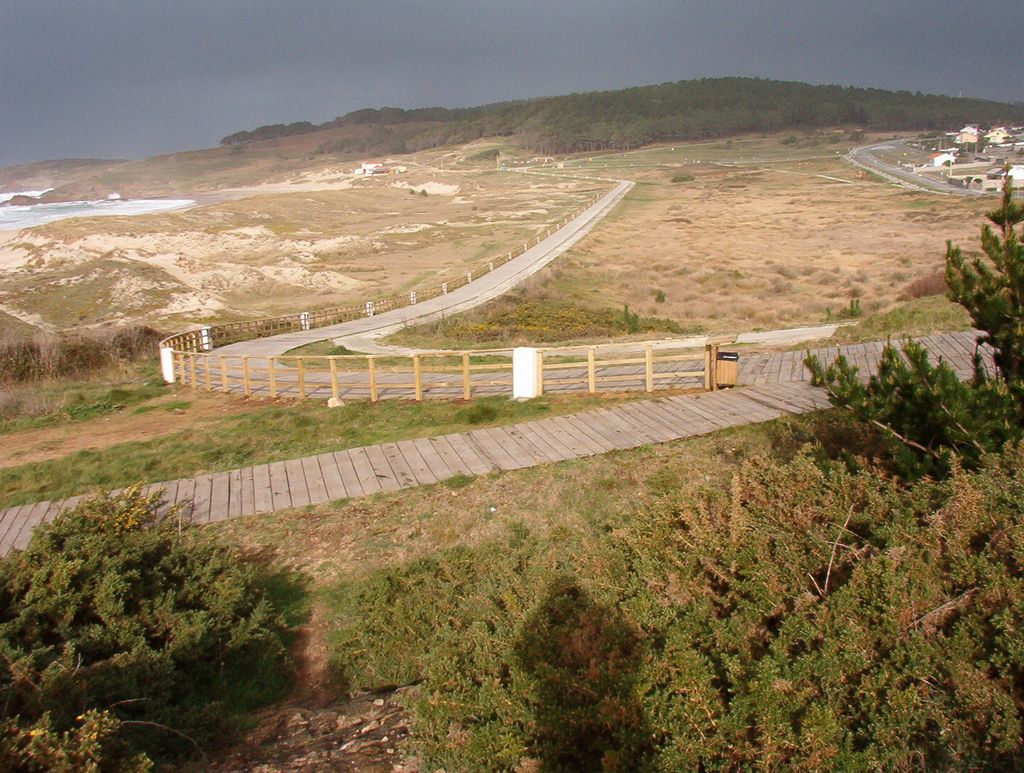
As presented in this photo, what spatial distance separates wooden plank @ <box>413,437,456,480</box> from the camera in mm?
8883

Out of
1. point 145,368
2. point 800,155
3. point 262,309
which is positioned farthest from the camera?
point 800,155

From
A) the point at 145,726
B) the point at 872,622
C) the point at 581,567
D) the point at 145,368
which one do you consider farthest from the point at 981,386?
the point at 145,368

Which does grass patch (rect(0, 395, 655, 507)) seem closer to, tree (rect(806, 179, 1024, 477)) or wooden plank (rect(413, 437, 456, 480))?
wooden plank (rect(413, 437, 456, 480))

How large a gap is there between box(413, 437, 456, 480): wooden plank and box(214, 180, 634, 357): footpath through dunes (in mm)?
11011

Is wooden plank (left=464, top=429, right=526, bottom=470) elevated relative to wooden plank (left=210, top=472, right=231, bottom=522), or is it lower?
elevated

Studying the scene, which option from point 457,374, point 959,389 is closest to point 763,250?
point 457,374

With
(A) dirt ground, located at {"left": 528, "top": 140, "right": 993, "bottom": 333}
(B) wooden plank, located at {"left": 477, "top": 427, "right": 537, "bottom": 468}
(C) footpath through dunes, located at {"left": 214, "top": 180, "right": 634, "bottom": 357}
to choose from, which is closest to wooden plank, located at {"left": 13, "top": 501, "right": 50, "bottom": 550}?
(B) wooden plank, located at {"left": 477, "top": 427, "right": 537, "bottom": 468}

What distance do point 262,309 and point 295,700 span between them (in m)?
33.4

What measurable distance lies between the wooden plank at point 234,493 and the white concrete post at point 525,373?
4.44m

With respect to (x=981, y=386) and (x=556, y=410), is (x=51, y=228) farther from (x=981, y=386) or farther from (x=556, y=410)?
(x=981, y=386)

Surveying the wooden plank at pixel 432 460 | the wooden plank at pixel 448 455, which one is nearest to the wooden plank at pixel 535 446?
the wooden plank at pixel 448 455

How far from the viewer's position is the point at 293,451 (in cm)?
1044

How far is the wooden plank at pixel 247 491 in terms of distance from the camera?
331 inches

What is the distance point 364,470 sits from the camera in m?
9.29
